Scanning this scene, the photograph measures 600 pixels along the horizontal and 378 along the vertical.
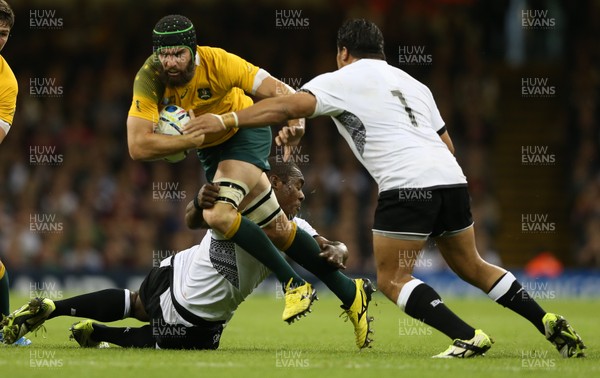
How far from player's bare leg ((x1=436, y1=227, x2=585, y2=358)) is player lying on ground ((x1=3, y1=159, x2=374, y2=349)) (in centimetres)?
79

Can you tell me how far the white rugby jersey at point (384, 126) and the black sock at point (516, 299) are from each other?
0.76 metres

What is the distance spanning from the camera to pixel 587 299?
16.4m

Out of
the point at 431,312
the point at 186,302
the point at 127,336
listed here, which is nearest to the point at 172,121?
the point at 186,302

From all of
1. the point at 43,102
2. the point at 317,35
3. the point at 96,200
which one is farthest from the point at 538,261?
the point at 43,102

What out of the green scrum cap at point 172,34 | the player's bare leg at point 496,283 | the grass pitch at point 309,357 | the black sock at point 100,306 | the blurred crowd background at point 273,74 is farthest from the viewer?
the blurred crowd background at point 273,74

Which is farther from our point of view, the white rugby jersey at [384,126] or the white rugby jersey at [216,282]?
the white rugby jersey at [216,282]

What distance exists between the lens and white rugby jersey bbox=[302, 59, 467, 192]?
6.67 meters

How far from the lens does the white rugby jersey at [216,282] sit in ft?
23.3

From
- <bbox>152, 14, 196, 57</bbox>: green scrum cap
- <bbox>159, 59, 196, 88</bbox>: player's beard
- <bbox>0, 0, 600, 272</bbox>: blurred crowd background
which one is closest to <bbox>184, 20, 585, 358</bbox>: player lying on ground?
<bbox>159, 59, 196, 88</bbox>: player's beard

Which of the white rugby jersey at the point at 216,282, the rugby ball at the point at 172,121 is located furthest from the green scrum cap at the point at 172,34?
the white rugby jersey at the point at 216,282

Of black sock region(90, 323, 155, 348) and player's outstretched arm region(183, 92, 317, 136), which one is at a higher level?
player's outstretched arm region(183, 92, 317, 136)

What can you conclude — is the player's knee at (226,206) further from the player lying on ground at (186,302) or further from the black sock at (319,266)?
the black sock at (319,266)

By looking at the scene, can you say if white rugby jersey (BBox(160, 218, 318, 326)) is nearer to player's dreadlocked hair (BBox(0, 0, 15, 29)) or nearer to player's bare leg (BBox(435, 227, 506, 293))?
player's bare leg (BBox(435, 227, 506, 293))

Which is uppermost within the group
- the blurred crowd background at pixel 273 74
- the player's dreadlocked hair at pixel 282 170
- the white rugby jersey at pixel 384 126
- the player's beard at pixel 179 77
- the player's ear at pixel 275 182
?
the player's beard at pixel 179 77
